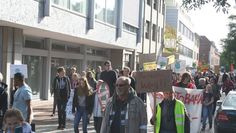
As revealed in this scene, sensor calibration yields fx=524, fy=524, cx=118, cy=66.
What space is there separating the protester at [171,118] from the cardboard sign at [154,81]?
135mm

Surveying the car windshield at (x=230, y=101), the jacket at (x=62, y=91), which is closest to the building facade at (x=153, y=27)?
the jacket at (x=62, y=91)

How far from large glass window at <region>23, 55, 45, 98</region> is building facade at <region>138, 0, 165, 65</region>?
18581 millimetres

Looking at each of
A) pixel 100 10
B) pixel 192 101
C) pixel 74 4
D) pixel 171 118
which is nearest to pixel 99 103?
pixel 192 101

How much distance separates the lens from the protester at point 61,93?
14.4m

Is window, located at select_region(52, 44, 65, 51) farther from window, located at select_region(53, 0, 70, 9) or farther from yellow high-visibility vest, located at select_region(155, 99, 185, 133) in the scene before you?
yellow high-visibility vest, located at select_region(155, 99, 185, 133)

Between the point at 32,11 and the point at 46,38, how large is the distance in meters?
6.25

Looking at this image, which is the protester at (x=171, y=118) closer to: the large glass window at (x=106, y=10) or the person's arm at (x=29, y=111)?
the person's arm at (x=29, y=111)

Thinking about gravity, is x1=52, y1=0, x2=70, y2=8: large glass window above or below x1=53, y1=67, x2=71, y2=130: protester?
above

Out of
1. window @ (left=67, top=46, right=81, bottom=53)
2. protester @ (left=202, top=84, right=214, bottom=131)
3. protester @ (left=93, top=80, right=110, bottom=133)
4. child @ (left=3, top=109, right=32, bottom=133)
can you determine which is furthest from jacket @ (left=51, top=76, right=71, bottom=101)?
window @ (left=67, top=46, right=81, bottom=53)

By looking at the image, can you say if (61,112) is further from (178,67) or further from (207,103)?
(178,67)

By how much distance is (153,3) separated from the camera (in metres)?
49.6

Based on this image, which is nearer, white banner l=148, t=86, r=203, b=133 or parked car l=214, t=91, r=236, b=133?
white banner l=148, t=86, r=203, b=133

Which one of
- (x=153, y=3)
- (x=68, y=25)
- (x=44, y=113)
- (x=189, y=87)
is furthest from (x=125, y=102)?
(x=153, y=3)

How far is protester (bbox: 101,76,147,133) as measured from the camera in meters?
6.46
